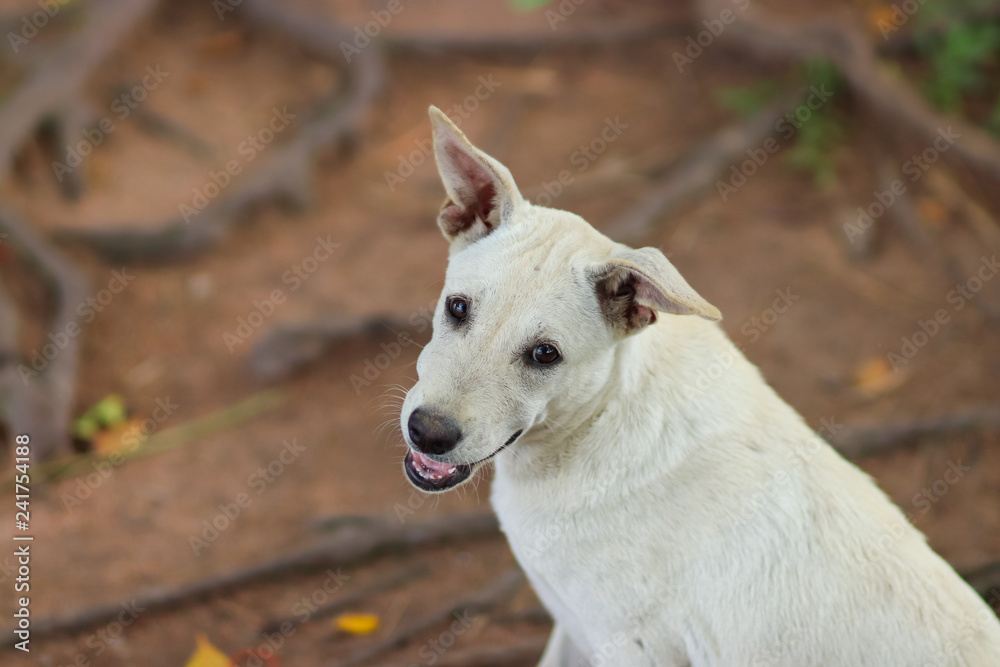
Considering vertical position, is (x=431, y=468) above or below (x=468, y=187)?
below

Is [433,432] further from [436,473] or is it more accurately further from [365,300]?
[365,300]

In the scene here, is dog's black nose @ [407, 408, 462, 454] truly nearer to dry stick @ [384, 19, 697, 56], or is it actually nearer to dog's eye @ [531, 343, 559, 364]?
dog's eye @ [531, 343, 559, 364]

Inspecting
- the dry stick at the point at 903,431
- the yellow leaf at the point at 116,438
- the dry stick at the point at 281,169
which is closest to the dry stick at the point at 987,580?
the dry stick at the point at 903,431

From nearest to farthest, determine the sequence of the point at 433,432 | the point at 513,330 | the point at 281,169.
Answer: the point at 433,432, the point at 513,330, the point at 281,169

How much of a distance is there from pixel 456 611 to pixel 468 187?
2.68 meters

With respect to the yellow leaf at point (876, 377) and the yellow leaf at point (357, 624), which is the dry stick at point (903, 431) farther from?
the yellow leaf at point (357, 624)

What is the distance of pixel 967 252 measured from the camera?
7.03 m

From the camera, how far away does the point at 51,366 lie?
5.92m

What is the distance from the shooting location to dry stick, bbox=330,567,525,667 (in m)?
4.63

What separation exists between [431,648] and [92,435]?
2.98 m

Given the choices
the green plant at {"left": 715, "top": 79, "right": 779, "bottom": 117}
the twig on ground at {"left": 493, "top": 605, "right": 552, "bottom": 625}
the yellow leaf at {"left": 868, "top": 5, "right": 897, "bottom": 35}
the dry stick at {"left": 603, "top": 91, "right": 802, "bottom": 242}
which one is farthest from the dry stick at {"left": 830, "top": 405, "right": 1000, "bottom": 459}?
the yellow leaf at {"left": 868, "top": 5, "right": 897, "bottom": 35}

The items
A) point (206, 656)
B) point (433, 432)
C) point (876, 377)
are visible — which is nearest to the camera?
point (433, 432)

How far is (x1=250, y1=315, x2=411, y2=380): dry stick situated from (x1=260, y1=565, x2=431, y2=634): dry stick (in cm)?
202

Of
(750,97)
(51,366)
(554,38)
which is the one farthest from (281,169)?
(750,97)
